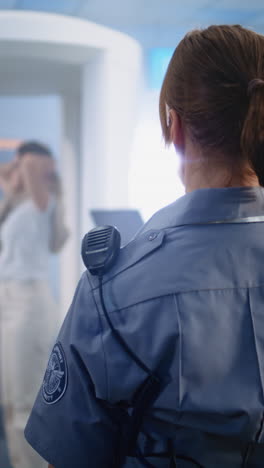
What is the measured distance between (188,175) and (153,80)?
78cm

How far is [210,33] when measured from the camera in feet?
1.83

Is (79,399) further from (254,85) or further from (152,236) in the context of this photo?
(254,85)

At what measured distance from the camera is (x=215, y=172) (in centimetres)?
58

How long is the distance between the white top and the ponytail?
1055mm

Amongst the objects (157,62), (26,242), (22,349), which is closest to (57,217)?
(26,242)

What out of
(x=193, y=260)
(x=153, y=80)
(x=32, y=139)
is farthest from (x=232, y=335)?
(x=32, y=139)

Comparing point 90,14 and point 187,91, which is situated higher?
point 90,14

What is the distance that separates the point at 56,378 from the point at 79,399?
40 millimetres

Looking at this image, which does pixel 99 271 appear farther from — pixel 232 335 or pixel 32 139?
pixel 32 139

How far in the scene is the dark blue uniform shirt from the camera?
53 cm

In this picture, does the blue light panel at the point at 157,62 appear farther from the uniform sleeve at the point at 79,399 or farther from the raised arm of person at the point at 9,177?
the uniform sleeve at the point at 79,399

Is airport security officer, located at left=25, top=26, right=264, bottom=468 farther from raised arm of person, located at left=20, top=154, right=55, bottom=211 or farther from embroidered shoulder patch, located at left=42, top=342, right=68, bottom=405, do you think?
raised arm of person, located at left=20, top=154, right=55, bottom=211

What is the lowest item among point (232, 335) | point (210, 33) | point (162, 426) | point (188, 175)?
point (162, 426)

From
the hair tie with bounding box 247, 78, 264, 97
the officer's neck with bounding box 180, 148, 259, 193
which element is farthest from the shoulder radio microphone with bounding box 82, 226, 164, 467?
the hair tie with bounding box 247, 78, 264, 97
